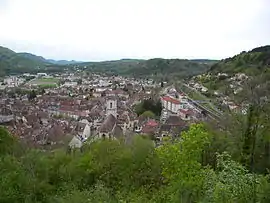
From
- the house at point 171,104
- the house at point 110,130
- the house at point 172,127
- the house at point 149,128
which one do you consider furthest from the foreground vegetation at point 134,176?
the house at point 171,104

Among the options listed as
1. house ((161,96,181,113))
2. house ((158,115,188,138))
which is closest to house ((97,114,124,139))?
house ((158,115,188,138))

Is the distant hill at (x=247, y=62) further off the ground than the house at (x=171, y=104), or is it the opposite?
the distant hill at (x=247, y=62)

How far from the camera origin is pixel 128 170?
61.2ft

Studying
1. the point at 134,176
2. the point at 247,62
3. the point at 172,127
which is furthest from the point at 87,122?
the point at 247,62

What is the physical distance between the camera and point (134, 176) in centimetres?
1841

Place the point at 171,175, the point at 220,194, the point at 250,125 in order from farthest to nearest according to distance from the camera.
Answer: the point at 250,125 → the point at 171,175 → the point at 220,194

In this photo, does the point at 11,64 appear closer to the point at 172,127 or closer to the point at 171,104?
the point at 171,104

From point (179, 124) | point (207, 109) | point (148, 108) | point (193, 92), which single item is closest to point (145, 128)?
point (179, 124)

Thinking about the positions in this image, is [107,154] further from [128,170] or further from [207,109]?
[207,109]

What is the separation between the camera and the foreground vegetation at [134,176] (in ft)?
29.8

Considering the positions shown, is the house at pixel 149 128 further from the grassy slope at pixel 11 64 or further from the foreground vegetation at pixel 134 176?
the grassy slope at pixel 11 64

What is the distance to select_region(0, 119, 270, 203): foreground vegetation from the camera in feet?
29.8

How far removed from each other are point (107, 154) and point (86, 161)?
3.53 feet

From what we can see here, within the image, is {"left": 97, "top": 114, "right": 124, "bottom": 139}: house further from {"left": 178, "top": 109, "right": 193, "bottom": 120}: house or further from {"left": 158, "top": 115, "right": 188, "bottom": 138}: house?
{"left": 178, "top": 109, "right": 193, "bottom": 120}: house
